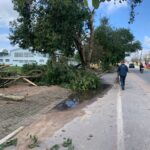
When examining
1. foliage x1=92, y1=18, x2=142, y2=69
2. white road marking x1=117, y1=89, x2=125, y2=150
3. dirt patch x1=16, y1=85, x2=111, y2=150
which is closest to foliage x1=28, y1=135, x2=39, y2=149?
dirt patch x1=16, y1=85, x2=111, y2=150

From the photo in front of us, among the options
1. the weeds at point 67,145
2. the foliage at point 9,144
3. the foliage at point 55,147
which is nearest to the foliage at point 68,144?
the weeds at point 67,145

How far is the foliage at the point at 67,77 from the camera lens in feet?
77.7

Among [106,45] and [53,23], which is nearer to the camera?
[53,23]

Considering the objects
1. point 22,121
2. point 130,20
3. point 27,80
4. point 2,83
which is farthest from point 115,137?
point 27,80

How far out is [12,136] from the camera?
8383mm

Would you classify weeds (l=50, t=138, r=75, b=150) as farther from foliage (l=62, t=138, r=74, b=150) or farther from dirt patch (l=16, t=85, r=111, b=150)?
dirt patch (l=16, t=85, r=111, b=150)

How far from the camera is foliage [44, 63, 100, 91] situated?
2368 centimetres

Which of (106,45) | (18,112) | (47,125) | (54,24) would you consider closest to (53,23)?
(54,24)

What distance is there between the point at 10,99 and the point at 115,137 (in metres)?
8.12

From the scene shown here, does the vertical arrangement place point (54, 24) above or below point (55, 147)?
above

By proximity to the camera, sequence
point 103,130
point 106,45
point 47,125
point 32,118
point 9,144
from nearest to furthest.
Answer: point 9,144 → point 103,130 → point 47,125 → point 32,118 → point 106,45

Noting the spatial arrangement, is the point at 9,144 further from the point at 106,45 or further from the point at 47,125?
the point at 106,45

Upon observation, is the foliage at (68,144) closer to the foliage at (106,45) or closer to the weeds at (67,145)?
the weeds at (67,145)

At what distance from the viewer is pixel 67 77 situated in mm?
25375
